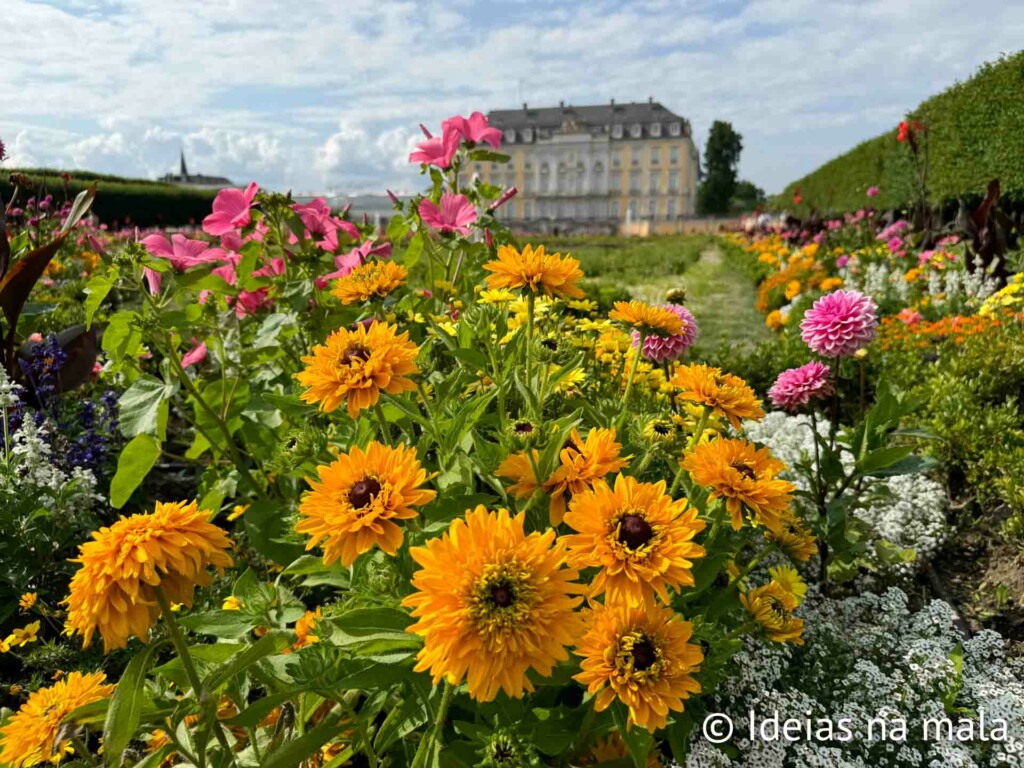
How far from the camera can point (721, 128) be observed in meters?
52.0

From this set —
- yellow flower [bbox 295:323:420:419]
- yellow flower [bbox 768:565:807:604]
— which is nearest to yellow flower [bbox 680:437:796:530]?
yellow flower [bbox 768:565:807:604]

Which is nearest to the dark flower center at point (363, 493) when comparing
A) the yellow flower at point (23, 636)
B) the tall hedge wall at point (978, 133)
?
the yellow flower at point (23, 636)

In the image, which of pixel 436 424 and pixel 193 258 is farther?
pixel 193 258

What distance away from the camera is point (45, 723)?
38.9 inches

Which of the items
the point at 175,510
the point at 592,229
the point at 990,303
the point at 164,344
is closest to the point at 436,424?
the point at 175,510

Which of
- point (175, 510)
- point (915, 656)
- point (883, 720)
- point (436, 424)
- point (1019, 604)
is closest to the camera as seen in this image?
point (175, 510)

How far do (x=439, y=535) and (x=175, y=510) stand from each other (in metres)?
0.40

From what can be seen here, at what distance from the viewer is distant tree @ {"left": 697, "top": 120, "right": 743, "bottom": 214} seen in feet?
172

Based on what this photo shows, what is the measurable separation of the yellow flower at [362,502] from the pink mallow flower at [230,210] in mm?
1174

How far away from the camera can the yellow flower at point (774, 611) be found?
1.18m

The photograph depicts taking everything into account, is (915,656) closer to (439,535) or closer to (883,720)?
(883,720)

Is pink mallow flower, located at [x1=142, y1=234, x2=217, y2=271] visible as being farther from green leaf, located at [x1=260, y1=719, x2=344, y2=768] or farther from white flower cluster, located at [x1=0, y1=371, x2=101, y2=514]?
green leaf, located at [x1=260, y1=719, x2=344, y2=768]

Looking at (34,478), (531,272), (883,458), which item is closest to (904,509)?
(883,458)

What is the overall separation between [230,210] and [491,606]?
5.03 feet
